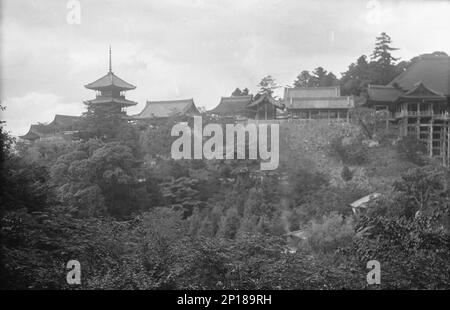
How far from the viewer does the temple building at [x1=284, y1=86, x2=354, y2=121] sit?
12.1 m

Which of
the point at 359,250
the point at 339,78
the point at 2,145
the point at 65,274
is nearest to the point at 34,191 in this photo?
the point at 2,145

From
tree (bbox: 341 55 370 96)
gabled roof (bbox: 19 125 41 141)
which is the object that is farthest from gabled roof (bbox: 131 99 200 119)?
tree (bbox: 341 55 370 96)

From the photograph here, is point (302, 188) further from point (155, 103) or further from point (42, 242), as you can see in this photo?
point (42, 242)

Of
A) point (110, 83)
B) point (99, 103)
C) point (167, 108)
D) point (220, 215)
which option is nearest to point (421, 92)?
point (220, 215)

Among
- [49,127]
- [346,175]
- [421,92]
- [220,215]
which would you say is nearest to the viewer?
[220,215]

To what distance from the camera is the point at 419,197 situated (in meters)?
8.17

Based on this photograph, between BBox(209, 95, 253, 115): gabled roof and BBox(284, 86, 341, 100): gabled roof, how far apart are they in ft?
3.38

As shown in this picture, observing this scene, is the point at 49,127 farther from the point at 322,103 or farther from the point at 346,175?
the point at 346,175

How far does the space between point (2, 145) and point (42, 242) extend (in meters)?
1.34

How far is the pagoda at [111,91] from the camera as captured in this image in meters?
11.3

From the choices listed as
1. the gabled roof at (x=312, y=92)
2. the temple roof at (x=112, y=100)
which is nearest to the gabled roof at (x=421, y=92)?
the gabled roof at (x=312, y=92)

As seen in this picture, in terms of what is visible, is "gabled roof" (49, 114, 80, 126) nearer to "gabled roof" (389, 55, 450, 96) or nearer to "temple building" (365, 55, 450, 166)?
"temple building" (365, 55, 450, 166)

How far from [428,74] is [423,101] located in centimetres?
93

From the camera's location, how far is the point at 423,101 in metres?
11.7
